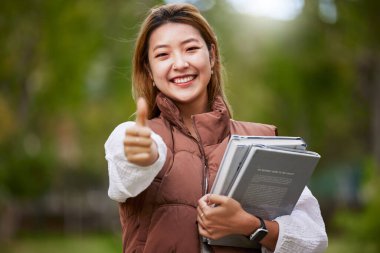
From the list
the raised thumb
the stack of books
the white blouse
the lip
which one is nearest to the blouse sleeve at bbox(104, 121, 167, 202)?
the white blouse

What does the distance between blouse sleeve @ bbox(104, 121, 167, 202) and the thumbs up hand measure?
0.05m

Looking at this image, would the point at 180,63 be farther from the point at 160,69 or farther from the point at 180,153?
the point at 180,153

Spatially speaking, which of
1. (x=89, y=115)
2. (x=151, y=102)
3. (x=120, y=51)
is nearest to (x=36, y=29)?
(x=120, y=51)

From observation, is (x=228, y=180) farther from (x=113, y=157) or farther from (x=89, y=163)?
(x=89, y=163)

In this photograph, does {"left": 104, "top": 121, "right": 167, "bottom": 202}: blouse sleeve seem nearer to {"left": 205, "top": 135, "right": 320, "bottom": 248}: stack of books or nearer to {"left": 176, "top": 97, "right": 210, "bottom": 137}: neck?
{"left": 205, "top": 135, "right": 320, "bottom": 248}: stack of books

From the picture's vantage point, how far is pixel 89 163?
112 feet

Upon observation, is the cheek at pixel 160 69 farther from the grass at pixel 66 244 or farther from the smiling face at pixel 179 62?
the grass at pixel 66 244

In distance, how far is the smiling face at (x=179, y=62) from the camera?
8.43ft

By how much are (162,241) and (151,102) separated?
59 centimetres

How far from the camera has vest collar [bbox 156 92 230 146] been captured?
2.51 meters

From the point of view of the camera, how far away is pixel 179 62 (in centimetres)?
255

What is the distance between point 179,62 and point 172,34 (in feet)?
0.37

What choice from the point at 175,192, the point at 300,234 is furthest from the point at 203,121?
the point at 300,234

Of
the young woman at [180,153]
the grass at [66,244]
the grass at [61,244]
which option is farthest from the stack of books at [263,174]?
the grass at [61,244]
